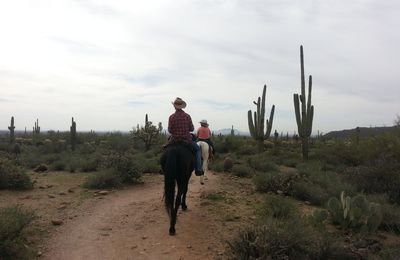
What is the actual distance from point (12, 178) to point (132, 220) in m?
4.89

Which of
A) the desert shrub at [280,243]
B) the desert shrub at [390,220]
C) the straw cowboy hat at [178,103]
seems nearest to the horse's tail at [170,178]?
the straw cowboy hat at [178,103]

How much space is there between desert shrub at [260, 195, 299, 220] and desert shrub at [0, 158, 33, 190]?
22.5 feet

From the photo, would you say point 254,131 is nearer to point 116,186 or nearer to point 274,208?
point 116,186

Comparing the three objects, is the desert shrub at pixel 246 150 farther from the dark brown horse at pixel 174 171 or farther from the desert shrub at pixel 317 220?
the dark brown horse at pixel 174 171

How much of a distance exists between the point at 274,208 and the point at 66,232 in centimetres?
401

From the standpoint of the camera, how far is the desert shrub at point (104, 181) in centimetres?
1170

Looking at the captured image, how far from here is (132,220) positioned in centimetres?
823

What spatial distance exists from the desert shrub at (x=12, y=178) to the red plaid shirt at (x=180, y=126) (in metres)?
5.81

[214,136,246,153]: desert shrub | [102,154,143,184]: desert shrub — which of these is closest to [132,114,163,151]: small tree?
[214,136,246,153]: desert shrub

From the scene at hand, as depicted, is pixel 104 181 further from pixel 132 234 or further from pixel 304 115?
pixel 304 115

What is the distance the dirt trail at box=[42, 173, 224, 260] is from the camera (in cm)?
643

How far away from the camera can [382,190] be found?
1104cm

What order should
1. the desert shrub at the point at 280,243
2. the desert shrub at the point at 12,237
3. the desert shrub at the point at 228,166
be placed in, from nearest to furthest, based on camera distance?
1. the desert shrub at the point at 280,243
2. the desert shrub at the point at 12,237
3. the desert shrub at the point at 228,166

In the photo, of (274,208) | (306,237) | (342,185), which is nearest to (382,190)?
(342,185)
